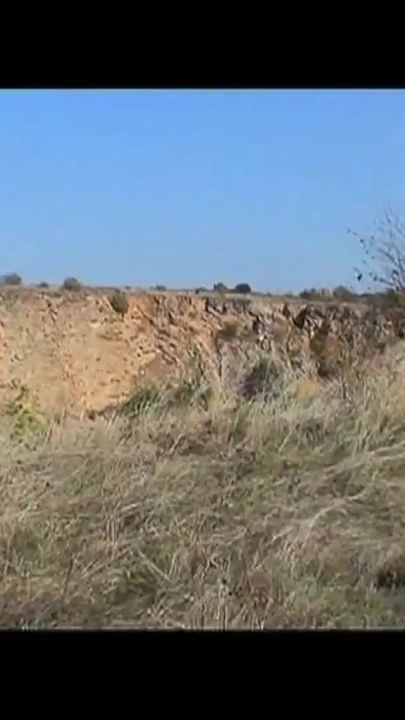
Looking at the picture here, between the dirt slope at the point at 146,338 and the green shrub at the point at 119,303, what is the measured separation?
0.06 feet

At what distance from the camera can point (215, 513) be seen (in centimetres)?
260

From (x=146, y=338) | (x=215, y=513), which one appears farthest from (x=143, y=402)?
(x=215, y=513)

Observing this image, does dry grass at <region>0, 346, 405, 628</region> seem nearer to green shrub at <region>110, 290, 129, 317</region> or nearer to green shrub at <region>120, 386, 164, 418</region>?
green shrub at <region>120, 386, 164, 418</region>

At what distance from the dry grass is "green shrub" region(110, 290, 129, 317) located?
9.0 inches

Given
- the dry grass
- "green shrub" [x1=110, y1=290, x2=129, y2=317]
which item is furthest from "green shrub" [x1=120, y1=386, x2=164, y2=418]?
"green shrub" [x1=110, y1=290, x2=129, y2=317]

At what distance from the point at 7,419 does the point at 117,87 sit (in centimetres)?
95

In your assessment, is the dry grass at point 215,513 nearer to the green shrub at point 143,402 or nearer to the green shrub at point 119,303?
the green shrub at point 143,402

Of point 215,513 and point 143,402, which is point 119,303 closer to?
point 143,402

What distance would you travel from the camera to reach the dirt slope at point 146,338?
274 cm

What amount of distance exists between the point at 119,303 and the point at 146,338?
0.15 m

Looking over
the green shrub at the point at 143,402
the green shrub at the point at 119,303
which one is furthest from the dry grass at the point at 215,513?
the green shrub at the point at 119,303

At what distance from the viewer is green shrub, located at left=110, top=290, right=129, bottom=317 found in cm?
264
